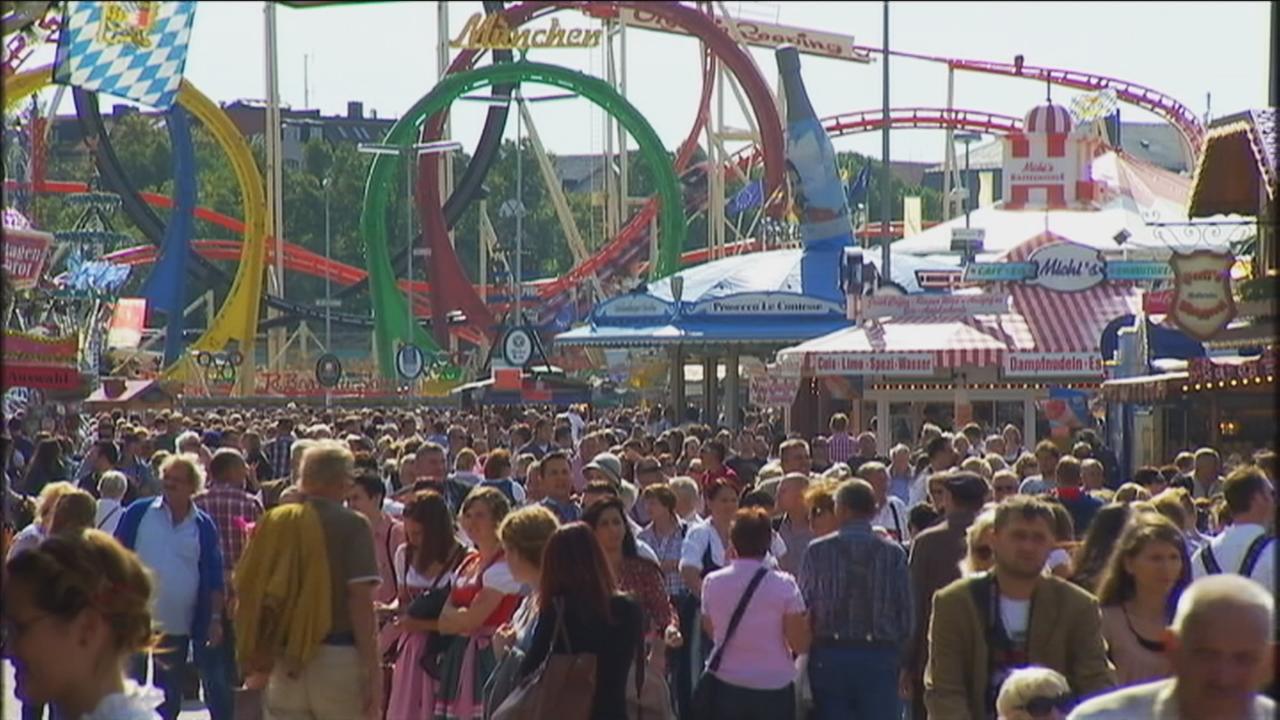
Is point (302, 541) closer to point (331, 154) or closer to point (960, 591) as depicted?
point (960, 591)

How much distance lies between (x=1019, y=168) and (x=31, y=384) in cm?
1998

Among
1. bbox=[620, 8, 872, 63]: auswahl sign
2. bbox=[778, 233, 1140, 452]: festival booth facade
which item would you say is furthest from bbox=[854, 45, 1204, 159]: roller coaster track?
bbox=[778, 233, 1140, 452]: festival booth facade

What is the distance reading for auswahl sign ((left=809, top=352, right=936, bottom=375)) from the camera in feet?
96.5

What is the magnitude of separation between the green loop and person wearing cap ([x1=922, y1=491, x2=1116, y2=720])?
4872cm

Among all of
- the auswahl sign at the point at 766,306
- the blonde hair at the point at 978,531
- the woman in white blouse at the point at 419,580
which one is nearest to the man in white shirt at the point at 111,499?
the woman in white blouse at the point at 419,580

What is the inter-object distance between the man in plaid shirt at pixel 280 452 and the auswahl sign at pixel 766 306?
64.5ft

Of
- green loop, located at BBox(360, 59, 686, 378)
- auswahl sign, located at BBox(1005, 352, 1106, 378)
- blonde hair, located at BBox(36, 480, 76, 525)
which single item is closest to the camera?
blonde hair, located at BBox(36, 480, 76, 525)

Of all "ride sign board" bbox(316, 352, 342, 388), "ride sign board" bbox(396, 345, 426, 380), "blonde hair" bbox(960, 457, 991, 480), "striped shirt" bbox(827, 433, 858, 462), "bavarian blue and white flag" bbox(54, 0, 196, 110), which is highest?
"bavarian blue and white flag" bbox(54, 0, 196, 110)

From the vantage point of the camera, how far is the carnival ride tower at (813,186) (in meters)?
42.7

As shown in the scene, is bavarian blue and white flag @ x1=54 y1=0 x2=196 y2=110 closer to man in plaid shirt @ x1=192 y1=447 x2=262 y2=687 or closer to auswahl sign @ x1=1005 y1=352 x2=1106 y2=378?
man in plaid shirt @ x1=192 y1=447 x2=262 y2=687

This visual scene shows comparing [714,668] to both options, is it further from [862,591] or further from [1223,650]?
[1223,650]

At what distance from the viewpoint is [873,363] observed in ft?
97.1

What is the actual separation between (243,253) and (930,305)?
3362cm

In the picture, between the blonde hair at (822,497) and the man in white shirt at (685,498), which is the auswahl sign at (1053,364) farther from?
the blonde hair at (822,497)
